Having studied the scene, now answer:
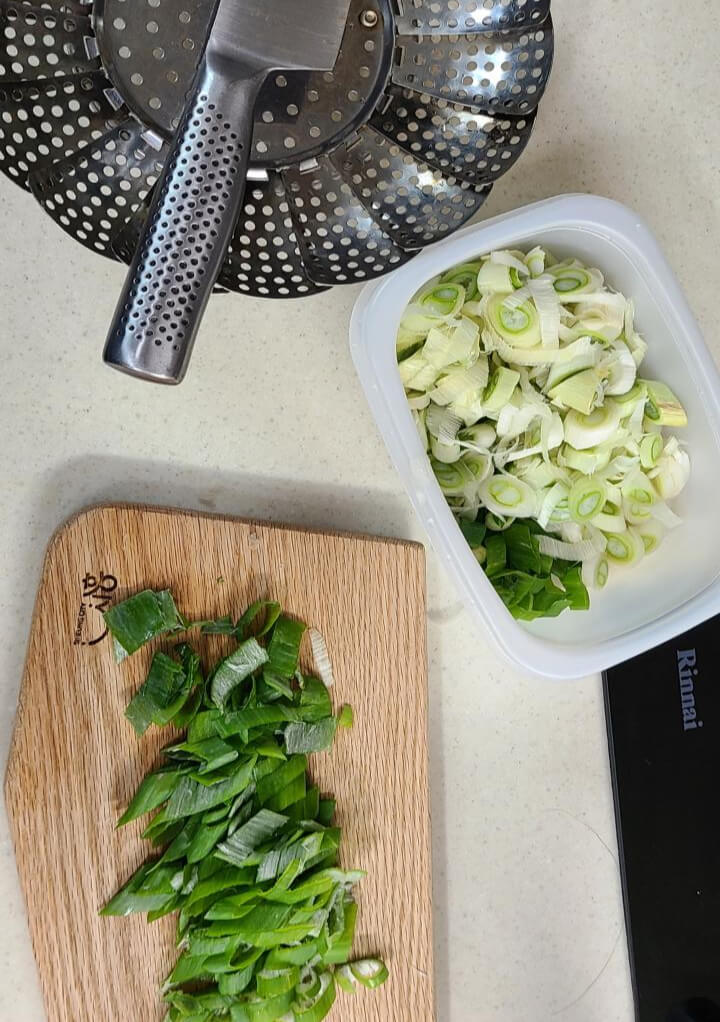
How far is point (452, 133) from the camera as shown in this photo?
77 cm

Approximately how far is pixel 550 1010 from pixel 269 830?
434 mm

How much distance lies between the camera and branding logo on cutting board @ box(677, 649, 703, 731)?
1.04m

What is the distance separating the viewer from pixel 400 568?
95cm

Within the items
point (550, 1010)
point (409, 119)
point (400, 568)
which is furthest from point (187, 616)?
point (550, 1010)

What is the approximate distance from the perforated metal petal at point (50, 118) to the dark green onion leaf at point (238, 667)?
18.7 inches

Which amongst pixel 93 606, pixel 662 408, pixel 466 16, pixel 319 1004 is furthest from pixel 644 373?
pixel 319 1004

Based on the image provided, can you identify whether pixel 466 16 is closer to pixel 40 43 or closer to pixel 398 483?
pixel 40 43

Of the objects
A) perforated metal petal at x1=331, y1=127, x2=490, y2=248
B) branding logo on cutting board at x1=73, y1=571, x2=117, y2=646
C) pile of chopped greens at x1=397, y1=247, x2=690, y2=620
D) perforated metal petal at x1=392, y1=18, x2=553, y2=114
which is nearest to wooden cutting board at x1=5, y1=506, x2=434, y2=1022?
branding logo on cutting board at x1=73, y1=571, x2=117, y2=646

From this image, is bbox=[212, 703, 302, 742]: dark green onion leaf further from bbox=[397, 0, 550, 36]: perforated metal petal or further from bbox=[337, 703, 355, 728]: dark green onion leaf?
bbox=[397, 0, 550, 36]: perforated metal petal

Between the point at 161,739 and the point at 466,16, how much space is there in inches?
28.4

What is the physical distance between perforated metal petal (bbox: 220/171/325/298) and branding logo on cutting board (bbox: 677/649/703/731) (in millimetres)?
601

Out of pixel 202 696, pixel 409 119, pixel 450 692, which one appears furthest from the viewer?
pixel 450 692

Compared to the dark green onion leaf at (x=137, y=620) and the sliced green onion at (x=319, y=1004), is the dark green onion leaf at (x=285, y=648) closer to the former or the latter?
the dark green onion leaf at (x=137, y=620)

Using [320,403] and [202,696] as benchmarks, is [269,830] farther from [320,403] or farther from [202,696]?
[320,403]
